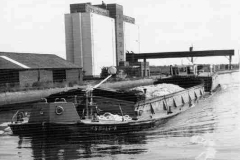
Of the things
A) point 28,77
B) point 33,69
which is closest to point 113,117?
point 28,77

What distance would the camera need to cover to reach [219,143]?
10641mm

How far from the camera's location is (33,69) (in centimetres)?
2986

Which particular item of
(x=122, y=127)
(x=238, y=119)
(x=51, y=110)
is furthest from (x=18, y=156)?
(x=238, y=119)

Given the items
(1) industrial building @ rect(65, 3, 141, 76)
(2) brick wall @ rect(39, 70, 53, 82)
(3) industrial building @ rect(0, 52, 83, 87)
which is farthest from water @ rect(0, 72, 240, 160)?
(1) industrial building @ rect(65, 3, 141, 76)

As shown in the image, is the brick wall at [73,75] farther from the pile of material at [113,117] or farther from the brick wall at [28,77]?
the pile of material at [113,117]

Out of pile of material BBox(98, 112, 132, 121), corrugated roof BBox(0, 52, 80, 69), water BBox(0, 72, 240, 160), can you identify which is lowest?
water BBox(0, 72, 240, 160)

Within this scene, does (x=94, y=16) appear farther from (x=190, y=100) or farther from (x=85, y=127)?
(x=85, y=127)

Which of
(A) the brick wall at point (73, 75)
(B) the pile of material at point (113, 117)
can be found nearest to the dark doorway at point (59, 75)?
(A) the brick wall at point (73, 75)

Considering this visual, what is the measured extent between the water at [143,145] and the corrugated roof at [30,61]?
1557cm

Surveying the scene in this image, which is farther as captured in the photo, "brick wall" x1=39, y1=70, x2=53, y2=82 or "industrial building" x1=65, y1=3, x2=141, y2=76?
"industrial building" x1=65, y1=3, x2=141, y2=76

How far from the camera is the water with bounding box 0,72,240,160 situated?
30.7 ft

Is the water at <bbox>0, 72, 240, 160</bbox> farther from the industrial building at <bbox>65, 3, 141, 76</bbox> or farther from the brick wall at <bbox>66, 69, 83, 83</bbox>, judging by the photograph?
the industrial building at <bbox>65, 3, 141, 76</bbox>

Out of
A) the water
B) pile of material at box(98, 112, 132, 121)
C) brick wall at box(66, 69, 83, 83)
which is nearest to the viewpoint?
the water

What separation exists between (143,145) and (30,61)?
22603 millimetres
